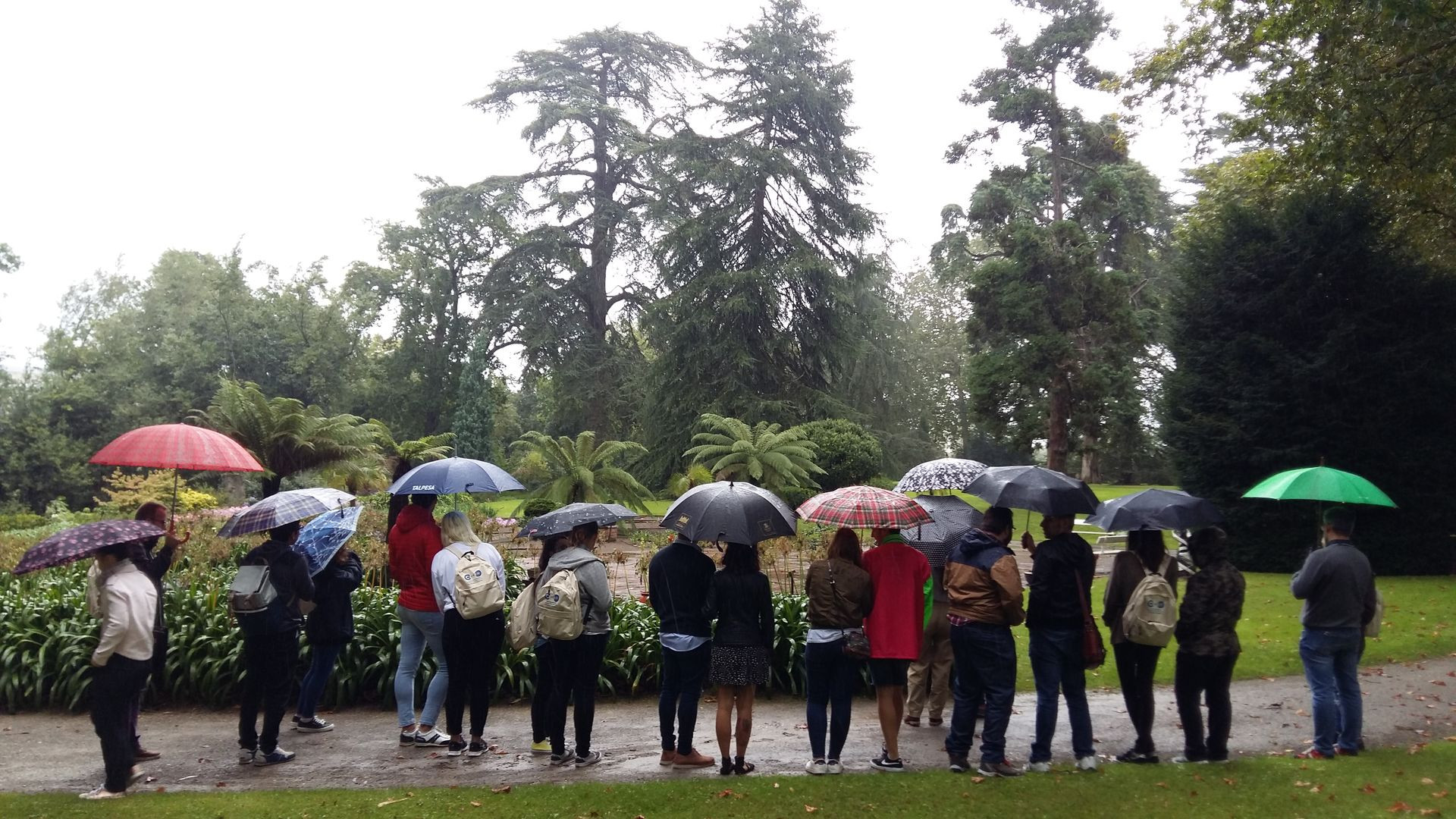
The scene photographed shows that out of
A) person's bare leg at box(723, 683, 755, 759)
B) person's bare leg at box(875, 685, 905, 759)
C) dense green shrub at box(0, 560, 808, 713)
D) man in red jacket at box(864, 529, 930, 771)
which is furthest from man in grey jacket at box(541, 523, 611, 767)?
person's bare leg at box(875, 685, 905, 759)

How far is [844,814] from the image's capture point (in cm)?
563

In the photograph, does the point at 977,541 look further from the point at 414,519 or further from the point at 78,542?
the point at 78,542

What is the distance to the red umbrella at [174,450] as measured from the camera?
24.1 feet

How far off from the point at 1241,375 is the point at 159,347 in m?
36.7

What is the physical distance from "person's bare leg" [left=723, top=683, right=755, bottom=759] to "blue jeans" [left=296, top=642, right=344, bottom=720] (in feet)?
10.7

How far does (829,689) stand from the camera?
6.51m

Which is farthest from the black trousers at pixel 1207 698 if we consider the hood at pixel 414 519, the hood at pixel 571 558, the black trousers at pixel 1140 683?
the hood at pixel 414 519

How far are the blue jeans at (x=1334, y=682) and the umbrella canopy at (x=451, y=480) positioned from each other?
19.0 ft

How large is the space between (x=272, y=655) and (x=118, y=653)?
3.51 feet

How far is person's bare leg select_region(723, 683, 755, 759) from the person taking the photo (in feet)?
21.1

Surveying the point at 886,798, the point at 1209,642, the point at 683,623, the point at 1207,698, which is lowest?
the point at 886,798

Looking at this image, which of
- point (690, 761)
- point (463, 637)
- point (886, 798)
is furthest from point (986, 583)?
point (463, 637)

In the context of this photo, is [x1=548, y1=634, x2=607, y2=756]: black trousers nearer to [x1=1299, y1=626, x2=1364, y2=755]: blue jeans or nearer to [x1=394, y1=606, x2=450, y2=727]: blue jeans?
[x1=394, y1=606, x2=450, y2=727]: blue jeans

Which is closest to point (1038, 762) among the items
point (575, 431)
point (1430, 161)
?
point (1430, 161)
